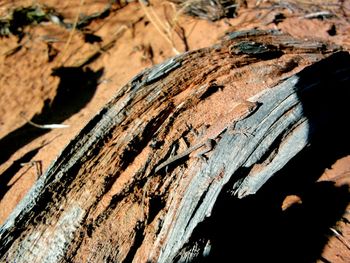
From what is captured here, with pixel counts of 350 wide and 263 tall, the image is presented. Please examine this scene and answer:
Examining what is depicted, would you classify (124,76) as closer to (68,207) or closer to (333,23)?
(68,207)

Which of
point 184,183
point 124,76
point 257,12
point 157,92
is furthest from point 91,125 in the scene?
point 257,12

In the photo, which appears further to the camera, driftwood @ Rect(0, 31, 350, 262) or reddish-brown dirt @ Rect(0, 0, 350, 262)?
reddish-brown dirt @ Rect(0, 0, 350, 262)

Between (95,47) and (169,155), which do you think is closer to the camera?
(169,155)

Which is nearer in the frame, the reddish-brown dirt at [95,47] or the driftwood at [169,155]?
the driftwood at [169,155]
